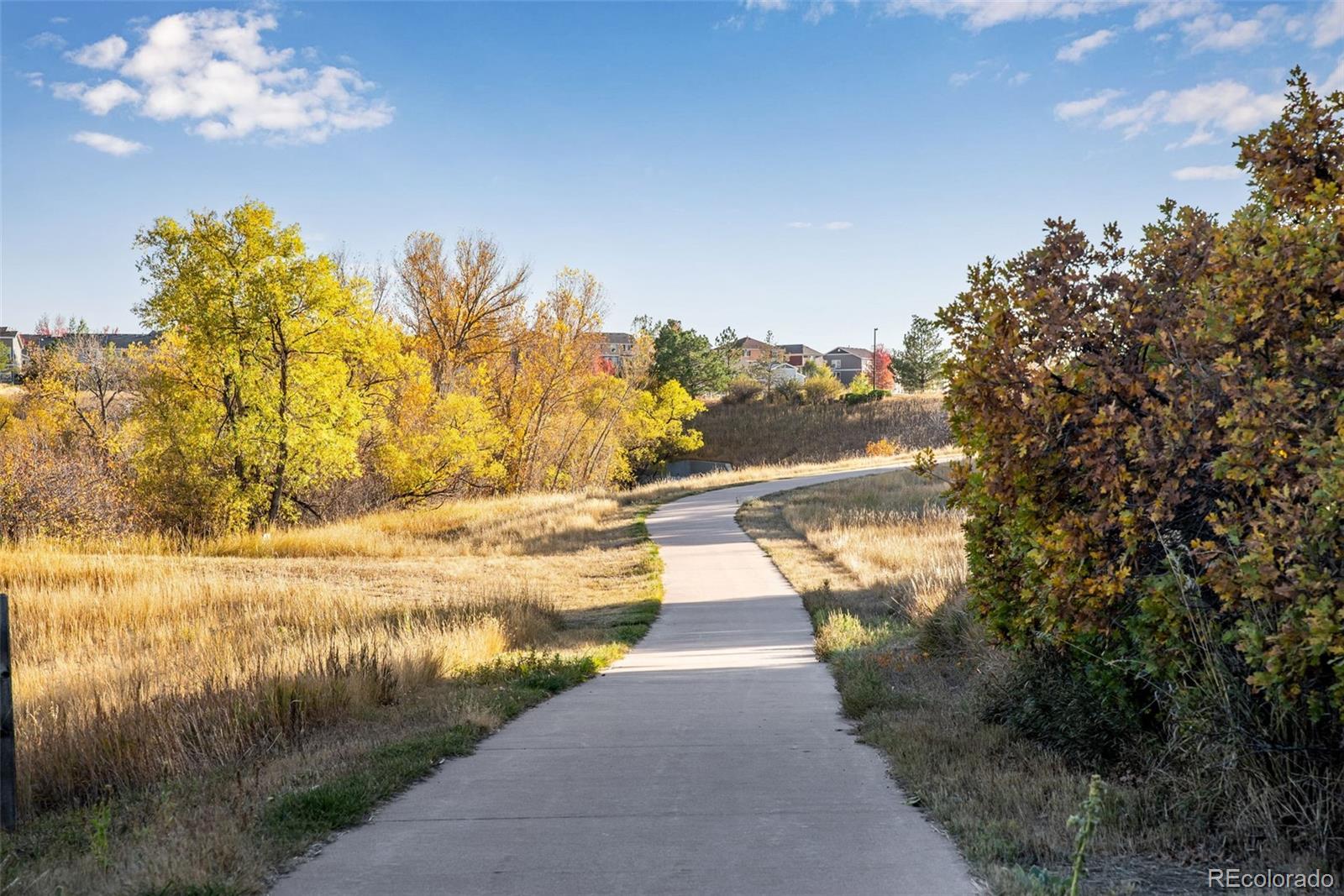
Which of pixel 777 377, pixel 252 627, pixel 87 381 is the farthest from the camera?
pixel 777 377

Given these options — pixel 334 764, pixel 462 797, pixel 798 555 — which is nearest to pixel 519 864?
pixel 462 797

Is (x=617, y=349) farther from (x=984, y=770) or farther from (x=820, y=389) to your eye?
(x=984, y=770)

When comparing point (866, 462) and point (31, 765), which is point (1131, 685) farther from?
point (866, 462)

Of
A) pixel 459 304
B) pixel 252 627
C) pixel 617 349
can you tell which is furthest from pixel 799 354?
pixel 252 627

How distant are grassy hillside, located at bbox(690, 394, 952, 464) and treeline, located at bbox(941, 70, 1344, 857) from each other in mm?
65517

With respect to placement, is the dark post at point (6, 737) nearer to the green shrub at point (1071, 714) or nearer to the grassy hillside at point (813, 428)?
the green shrub at point (1071, 714)

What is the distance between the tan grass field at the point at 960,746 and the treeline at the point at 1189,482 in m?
0.33

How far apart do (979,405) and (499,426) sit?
40535 mm

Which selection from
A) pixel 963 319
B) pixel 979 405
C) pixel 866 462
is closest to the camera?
pixel 979 405

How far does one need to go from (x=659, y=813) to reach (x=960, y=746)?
7.58 ft

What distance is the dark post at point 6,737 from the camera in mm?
5258

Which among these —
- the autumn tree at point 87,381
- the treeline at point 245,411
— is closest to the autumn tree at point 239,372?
the treeline at point 245,411

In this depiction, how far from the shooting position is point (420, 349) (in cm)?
4719

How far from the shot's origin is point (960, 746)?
6.41 m
